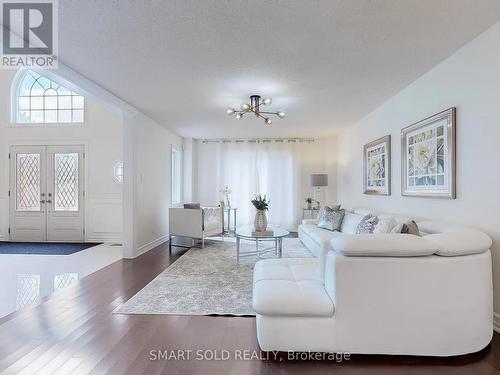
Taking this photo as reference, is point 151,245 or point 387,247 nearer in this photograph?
point 387,247

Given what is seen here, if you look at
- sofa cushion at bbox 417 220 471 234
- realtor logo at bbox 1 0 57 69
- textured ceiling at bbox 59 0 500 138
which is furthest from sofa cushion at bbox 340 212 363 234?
realtor logo at bbox 1 0 57 69

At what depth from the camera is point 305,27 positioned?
209cm

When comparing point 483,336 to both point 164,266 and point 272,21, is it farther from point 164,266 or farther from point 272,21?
Result: point 164,266

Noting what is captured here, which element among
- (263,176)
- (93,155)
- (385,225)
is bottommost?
(385,225)

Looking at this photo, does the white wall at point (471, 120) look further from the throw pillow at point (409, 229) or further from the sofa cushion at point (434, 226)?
the throw pillow at point (409, 229)

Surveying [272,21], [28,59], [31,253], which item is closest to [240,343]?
[272,21]

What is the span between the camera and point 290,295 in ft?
5.88

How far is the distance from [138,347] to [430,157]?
10.6ft

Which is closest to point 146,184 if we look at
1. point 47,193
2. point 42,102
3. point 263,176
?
point 47,193

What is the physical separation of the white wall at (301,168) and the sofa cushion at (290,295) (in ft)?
15.1

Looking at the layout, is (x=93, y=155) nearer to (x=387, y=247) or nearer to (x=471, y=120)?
(x=387, y=247)

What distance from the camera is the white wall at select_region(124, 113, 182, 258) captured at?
4.25 metres

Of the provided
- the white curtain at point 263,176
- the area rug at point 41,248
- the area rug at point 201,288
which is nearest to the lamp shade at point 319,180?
the white curtain at point 263,176

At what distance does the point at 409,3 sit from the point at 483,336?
2.30 m
